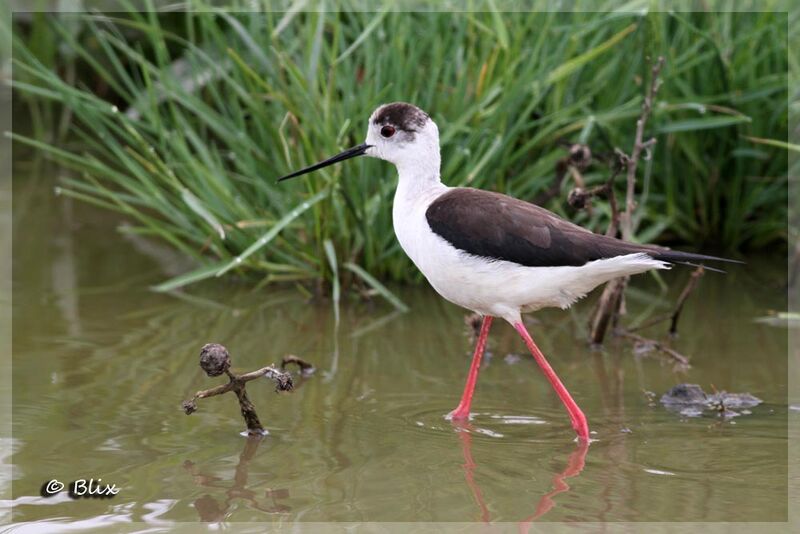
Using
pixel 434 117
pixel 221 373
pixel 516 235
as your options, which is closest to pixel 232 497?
pixel 221 373

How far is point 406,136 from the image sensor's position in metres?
4.96

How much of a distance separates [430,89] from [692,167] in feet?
5.87

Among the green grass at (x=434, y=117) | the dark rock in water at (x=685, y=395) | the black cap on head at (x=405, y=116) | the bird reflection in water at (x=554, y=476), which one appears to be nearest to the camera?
the bird reflection in water at (x=554, y=476)

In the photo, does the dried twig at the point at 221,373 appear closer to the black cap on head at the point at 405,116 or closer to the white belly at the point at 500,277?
the white belly at the point at 500,277

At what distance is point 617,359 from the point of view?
555 cm

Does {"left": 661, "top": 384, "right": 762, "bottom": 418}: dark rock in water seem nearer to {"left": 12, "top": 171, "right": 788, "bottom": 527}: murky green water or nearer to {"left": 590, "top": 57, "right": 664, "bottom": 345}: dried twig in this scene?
{"left": 12, "top": 171, "right": 788, "bottom": 527}: murky green water

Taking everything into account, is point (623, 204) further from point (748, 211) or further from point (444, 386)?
point (444, 386)

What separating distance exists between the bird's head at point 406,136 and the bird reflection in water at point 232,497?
1.50 m

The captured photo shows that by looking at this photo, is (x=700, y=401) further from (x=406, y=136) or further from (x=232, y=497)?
(x=232, y=497)

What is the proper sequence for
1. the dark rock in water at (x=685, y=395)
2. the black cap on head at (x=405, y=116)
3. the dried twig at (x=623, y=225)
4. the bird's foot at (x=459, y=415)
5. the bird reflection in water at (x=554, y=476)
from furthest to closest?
the dried twig at (x=623, y=225) → the black cap on head at (x=405, y=116) → the dark rock in water at (x=685, y=395) → the bird's foot at (x=459, y=415) → the bird reflection in water at (x=554, y=476)

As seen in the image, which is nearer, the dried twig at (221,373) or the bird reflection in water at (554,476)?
the bird reflection in water at (554,476)

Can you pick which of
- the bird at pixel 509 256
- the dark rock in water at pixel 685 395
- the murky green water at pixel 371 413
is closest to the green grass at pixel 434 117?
the murky green water at pixel 371 413

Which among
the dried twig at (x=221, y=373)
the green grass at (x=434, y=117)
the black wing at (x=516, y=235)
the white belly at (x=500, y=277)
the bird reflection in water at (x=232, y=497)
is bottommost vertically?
the bird reflection in water at (x=232, y=497)

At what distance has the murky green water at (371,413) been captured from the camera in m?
3.85
